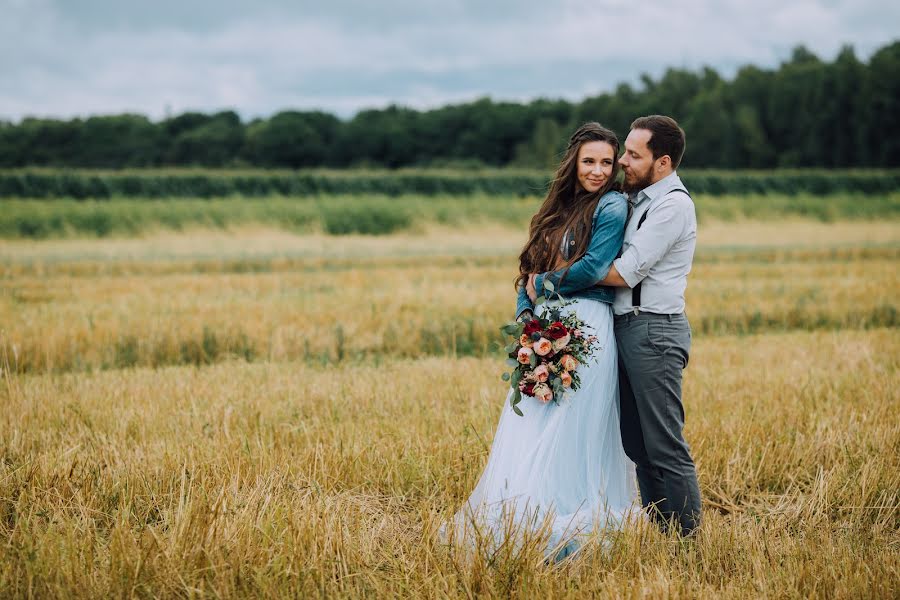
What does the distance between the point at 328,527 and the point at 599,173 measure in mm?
2446

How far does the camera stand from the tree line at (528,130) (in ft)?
202

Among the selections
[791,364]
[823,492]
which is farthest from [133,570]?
[791,364]

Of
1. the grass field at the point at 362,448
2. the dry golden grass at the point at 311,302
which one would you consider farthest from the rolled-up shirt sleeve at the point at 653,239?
the dry golden grass at the point at 311,302

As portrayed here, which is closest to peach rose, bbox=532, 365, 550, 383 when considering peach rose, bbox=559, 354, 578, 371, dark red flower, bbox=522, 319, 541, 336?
peach rose, bbox=559, 354, 578, 371

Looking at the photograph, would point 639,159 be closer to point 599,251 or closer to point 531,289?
point 599,251

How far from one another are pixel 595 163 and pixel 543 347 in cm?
110

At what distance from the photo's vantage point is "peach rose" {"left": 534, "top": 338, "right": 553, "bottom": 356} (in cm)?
404

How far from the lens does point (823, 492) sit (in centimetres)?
487

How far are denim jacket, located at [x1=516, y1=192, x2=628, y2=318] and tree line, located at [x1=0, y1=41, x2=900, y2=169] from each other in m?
58.7

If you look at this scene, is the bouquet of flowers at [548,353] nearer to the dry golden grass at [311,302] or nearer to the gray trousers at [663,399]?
the gray trousers at [663,399]

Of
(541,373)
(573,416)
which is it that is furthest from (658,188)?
(573,416)

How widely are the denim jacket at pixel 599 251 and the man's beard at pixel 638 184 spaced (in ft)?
0.59

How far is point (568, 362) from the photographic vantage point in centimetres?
400

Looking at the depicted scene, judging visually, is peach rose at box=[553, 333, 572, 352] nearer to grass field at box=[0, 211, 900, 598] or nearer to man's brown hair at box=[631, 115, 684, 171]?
grass field at box=[0, 211, 900, 598]
